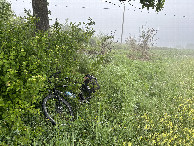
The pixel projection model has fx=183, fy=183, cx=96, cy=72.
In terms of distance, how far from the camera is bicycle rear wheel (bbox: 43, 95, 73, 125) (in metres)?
4.39

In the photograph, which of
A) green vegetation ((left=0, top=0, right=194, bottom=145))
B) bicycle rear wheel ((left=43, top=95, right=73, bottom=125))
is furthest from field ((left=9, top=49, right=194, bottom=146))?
bicycle rear wheel ((left=43, top=95, right=73, bottom=125))

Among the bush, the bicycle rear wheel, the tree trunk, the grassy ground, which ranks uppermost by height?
the tree trunk

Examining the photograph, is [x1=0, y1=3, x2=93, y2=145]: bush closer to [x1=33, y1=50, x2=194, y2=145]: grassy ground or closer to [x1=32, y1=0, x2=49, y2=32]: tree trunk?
[x1=33, y1=50, x2=194, y2=145]: grassy ground

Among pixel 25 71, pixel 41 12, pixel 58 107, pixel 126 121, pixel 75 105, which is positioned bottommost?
pixel 126 121

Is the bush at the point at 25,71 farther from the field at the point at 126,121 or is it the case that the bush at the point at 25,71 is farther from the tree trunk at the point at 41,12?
the tree trunk at the point at 41,12

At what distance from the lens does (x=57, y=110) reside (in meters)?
4.83

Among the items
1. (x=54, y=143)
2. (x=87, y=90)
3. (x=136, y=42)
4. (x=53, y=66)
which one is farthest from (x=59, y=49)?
(x=136, y=42)

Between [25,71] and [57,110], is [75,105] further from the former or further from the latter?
[25,71]

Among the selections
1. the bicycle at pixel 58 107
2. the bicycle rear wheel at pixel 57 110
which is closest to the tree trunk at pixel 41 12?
the bicycle at pixel 58 107

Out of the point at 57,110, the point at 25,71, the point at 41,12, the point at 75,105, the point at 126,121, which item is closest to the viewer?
the point at 25,71

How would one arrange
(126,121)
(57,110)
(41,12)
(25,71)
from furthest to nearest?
(41,12) < (126,121) < (57,110) < (25,71)

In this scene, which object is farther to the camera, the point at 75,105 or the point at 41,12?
the point at 41,12

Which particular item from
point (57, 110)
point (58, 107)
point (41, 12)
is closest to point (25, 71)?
point (58, 107)

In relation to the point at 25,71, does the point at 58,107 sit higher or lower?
lower
